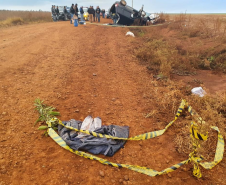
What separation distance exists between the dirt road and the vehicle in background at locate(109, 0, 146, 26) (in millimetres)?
7463

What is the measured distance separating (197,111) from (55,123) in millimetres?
2856

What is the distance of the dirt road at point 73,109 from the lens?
7.35 feet

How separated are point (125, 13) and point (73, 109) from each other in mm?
11923

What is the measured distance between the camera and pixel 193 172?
7.38 feet

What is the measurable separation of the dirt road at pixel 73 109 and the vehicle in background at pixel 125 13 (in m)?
7.46

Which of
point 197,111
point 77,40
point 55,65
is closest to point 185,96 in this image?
point 197,111

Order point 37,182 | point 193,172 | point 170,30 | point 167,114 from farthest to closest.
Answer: point 170,30, point 167,114, point 193,172, point 37,182

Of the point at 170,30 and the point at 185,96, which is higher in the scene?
the point at 170,30

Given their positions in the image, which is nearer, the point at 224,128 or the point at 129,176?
the point at 129,176

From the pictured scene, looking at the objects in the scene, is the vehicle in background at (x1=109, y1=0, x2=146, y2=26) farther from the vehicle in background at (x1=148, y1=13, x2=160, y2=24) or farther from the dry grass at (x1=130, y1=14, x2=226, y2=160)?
the dry grass at (x1=130, y1=14, x2=226, y2=160)

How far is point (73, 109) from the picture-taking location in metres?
3.57

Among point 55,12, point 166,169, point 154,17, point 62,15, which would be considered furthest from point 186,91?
point 62,15

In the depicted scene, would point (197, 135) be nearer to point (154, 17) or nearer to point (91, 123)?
point (91, 123)

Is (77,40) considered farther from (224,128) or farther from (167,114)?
(224,128)
